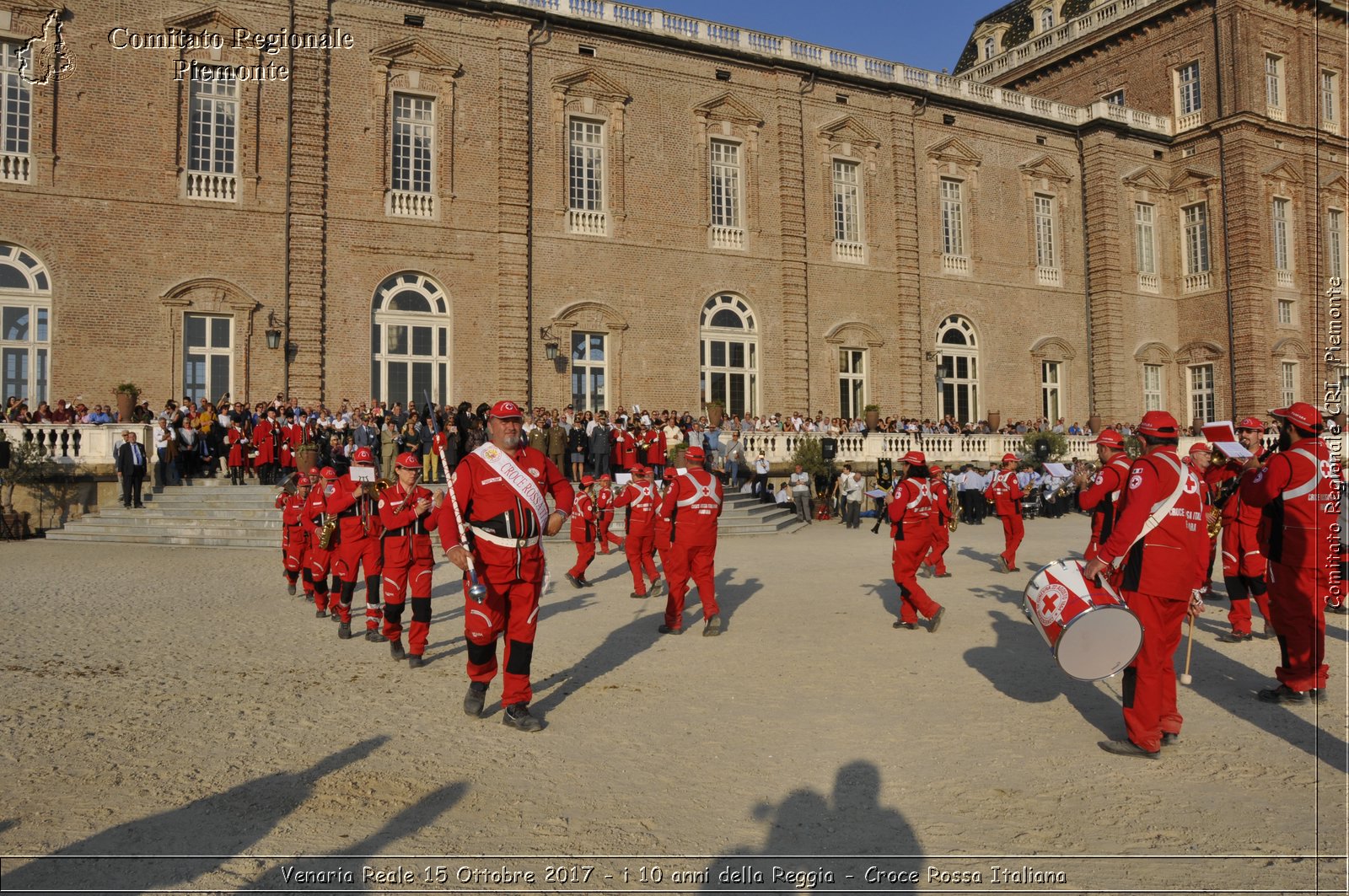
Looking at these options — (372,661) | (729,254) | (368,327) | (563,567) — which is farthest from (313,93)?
(372,661)

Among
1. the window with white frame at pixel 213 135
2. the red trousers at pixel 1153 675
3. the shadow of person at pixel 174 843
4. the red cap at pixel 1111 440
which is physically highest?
the window with white frame at pixel 213 135

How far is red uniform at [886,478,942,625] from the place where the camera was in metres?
9.98

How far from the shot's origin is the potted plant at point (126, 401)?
20.0 meters

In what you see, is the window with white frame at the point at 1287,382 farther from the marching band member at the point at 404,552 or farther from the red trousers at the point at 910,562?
the marching band member at the point at 404,552

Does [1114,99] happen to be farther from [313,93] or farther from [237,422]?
[237,422]

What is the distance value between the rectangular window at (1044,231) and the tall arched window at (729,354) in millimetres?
13563

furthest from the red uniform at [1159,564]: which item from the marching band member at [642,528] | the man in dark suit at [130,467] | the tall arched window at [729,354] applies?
the tall arched window at [729,354]

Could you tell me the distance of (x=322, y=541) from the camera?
10188 mm

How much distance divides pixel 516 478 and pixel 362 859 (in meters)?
3.02

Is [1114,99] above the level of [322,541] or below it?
above

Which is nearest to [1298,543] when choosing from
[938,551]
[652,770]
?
[652,770]

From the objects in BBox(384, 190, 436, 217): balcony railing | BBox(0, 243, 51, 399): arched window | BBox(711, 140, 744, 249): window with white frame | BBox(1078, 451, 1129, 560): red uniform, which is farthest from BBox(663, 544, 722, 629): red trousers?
BBox(711, 140, 744, 249): window with white frame

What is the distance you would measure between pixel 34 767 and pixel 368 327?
67.3 feet

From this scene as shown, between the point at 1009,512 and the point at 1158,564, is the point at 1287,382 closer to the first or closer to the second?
the point at 1009,512
